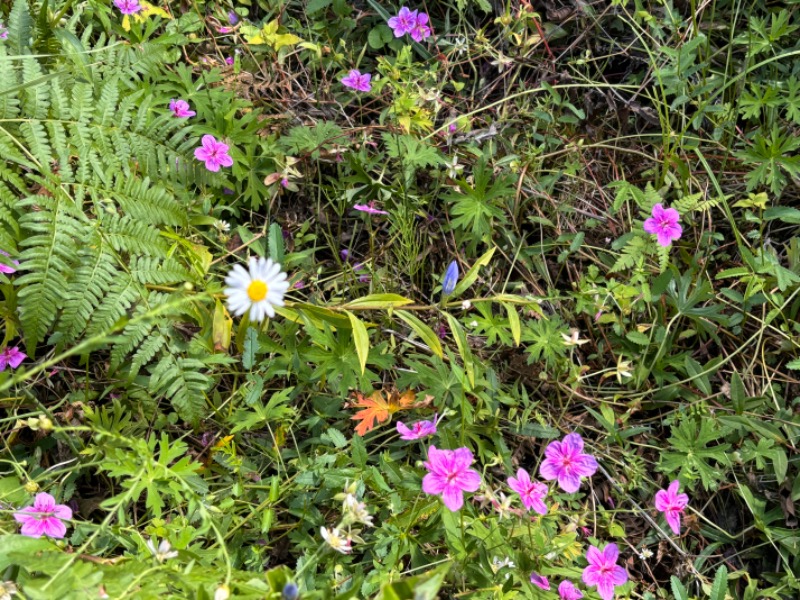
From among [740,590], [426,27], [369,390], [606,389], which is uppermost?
[426,27]

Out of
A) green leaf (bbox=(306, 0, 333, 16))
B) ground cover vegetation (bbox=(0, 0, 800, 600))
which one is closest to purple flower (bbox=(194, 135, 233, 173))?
ground cover vegetation (bbox=(0, 0, 800, 600))

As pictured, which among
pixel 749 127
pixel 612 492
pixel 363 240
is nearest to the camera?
pixel 612 492

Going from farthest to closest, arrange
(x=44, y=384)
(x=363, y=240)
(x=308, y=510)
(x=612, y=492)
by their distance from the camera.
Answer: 1. (x=363, y=240)
2. (x=612, y=492)
3. (x=44, y=384)
4. (x=308, y=510)

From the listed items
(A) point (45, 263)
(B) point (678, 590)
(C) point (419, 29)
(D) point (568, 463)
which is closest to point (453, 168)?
(C) point (419, 29)

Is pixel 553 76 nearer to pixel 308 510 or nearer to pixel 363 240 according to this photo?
pixel 363 240

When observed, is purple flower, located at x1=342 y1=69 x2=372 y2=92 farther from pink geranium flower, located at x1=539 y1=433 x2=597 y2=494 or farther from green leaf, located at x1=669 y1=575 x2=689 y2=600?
green leaf, located at x1=669 y1=575 x2=689 y2=600

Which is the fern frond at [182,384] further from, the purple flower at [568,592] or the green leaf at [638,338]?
the green leaf at [638,338]

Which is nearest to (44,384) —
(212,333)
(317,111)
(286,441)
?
(212,333)
